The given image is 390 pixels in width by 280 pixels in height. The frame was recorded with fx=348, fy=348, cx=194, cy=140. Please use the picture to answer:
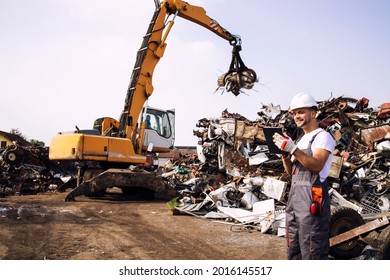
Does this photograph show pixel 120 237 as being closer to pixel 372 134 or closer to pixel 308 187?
pixel 308 187

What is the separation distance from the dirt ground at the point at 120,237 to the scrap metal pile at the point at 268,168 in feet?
Answer: 2.27

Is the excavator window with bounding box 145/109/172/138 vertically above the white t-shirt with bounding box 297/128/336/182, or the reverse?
the excavator window with bounding box 145/109/172/138

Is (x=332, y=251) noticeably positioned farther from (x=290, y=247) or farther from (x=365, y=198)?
(x=365, y=198)

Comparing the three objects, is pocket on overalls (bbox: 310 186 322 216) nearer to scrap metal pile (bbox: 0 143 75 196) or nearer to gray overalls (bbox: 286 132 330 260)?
gray overalls (bbox: 286 132 330 260)

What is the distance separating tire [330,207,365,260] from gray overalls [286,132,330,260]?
166cm

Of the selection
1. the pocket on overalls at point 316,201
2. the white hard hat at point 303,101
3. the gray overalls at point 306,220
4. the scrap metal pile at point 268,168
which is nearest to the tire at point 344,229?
the scrap metal pile at point 268,168

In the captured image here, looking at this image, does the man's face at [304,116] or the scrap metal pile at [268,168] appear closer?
the man's face at [304,116]

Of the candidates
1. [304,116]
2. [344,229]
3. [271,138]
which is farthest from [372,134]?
[271,138]

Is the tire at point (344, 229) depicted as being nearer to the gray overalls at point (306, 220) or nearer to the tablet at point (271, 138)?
the gray overalls at point (306, 220)

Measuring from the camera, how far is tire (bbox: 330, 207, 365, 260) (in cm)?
418

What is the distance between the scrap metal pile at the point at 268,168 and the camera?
7203 millimetres

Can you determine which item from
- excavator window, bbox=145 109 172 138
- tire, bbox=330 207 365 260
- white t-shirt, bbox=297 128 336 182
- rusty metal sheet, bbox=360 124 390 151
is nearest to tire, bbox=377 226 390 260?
tire, bbox=330 207 365 260

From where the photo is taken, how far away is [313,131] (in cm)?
273

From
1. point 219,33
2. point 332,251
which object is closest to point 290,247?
point 332,251
